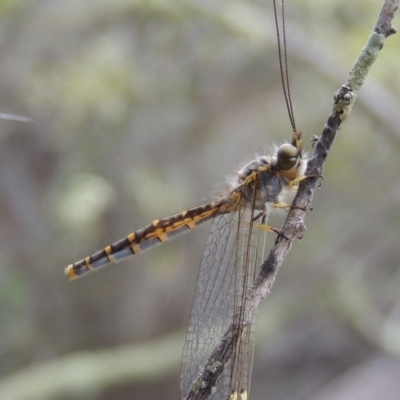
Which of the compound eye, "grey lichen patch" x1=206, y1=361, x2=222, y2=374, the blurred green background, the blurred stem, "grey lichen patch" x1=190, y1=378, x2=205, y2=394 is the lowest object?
"grey lichen patch" x1=190, y1=378, x2=205, y2=394

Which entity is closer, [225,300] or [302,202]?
[302,202]

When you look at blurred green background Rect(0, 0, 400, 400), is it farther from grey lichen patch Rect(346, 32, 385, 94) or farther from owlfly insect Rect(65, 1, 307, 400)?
grey lichen patch Rect(346, 32, 385, 94)

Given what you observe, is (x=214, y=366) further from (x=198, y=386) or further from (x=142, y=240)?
(x=142, y=240)

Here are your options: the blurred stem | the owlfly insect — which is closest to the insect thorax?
the owlfly insect

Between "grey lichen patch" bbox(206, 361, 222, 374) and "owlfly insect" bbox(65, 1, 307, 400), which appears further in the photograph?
"owlfly insect" bbox(65, 1, 307, 400)

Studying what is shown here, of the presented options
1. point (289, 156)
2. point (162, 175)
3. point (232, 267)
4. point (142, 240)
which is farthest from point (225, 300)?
point (162, 175)

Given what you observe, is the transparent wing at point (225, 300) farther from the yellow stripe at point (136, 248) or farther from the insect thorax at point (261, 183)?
the yellow stripe at point (136, 248)

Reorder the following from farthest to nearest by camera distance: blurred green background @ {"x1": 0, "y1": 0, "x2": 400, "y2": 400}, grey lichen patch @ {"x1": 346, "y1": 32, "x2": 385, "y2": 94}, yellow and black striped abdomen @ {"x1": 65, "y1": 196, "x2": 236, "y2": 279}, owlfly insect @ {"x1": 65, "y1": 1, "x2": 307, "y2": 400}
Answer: blurred green background @ {"x1": 0, "y1": 0, "x2": 400, "y2": 400}
yellow and black striped abdomen @ {"x1": 65, "y1": 196, "x2": 236, "y2": 279}
owlfly insect @ {"x1": 65, "y1": 1, "x2": 307, "y2": 400}
grey lichen patch @ {"x1": 346, "y1": 32, "x2": 385, "y2": 94}

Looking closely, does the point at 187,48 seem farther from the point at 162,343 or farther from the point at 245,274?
the point at 245,274
